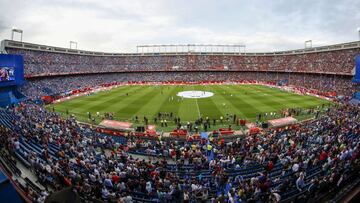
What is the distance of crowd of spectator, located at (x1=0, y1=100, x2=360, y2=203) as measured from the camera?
34.8 feet

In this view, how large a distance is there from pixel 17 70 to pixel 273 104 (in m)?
46.0

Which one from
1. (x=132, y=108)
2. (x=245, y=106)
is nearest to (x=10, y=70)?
(x=132, y=108)

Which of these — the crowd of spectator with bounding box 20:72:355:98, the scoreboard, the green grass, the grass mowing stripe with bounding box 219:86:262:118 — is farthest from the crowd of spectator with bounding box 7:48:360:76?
the grass mowing stripe with bounding box 219:86:262:118

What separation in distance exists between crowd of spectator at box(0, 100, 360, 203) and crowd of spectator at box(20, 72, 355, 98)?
35.3 m

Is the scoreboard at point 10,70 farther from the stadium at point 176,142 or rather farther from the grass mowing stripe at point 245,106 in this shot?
the grass mowing stripe at point 245,106

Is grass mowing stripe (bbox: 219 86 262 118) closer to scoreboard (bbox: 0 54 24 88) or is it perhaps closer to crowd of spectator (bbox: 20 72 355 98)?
crowd of spectator (bbox: 20 72 355 98)

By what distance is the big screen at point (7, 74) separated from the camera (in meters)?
36.2

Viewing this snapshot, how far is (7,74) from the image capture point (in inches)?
1478

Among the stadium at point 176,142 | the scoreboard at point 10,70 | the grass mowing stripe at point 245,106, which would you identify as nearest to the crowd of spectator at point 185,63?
the stadium at point 176,142

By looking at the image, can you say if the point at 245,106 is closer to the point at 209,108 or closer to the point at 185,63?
the point at 209,108

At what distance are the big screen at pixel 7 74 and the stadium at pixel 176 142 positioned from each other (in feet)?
0.94

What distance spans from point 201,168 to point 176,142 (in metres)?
6.41

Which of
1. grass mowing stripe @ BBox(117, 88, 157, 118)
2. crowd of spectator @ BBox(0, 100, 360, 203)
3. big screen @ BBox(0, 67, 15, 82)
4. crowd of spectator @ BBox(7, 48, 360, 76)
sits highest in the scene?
crowd of spectator @ BBox(7, 48, 360, 76)

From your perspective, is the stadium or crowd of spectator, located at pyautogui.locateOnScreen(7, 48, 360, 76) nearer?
the stadium
